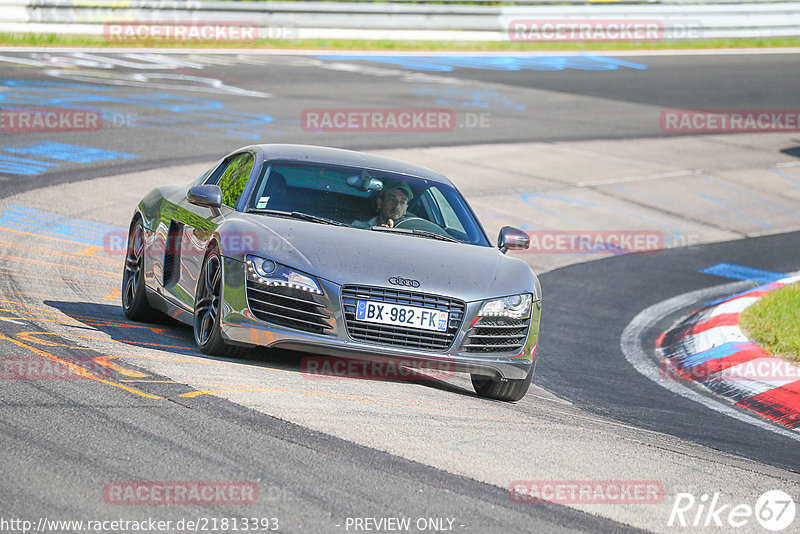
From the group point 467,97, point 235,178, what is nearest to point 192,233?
point 235,178

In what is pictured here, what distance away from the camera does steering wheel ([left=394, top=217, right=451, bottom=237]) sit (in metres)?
7.66

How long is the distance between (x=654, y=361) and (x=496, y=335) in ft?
10.2

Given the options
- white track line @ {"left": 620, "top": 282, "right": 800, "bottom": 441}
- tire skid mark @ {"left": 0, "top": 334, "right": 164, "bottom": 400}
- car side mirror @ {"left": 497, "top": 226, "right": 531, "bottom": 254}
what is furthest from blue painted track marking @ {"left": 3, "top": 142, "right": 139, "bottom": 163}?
tire skid mark @ {"left": 0, "top": 334, "right": 164, "bottom": 400}

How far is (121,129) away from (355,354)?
37.8 ft

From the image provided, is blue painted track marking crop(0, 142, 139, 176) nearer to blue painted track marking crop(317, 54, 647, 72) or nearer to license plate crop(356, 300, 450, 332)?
license plate crop(356, 300, 450, 332)

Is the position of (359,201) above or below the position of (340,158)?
below

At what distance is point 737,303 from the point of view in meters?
10.8

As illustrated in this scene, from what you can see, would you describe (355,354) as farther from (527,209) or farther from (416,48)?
(416,48)

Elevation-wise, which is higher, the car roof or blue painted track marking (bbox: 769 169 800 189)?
the car roof

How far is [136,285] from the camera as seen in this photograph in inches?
327

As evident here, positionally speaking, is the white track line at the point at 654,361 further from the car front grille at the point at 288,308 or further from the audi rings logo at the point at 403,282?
the car front grille at the point at 288,308

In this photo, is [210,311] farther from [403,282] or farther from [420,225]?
[420,225]

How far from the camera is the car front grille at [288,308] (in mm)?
6512

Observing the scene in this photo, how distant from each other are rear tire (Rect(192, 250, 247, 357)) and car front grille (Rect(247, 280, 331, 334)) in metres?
0.29
